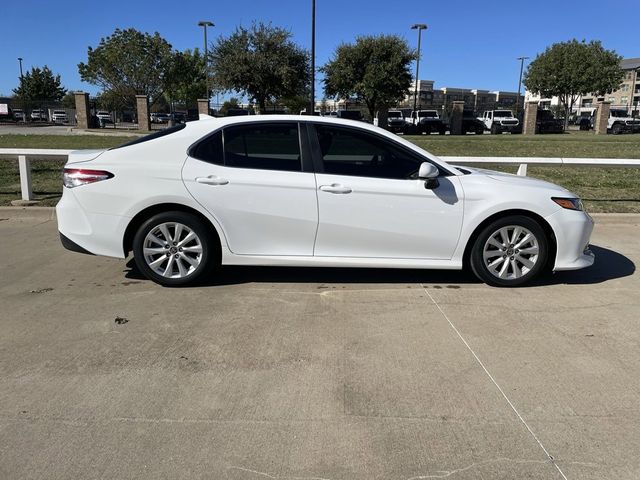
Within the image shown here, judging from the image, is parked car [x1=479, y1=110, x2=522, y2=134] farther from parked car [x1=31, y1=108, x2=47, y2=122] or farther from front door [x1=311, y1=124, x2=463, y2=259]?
parked car [x1=31, y1=108, x2=47, y2=122]

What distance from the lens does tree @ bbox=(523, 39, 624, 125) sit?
50.0 metres

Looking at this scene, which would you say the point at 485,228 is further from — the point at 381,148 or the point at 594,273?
the point at 594,273

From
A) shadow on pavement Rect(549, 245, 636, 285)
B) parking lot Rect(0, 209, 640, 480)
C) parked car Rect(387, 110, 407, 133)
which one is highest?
parked car Rect(387, 110, 407, 133)

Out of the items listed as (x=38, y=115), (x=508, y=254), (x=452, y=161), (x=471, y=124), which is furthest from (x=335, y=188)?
(x=38, y=115)

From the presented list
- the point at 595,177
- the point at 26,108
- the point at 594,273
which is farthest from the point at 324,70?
the point at 594,273

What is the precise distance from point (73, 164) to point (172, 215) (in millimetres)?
1074

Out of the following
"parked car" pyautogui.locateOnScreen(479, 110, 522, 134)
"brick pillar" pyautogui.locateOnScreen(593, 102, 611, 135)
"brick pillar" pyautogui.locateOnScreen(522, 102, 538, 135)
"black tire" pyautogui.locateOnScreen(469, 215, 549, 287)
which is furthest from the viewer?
"parked car" pyautogui.locateOnScreen(479, 110, 522, 134)

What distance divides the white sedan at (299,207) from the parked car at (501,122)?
40749mm

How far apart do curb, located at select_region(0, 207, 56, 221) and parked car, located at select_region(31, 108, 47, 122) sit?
5083cm

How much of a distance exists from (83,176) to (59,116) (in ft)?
176

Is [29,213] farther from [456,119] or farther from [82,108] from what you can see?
[456,119]

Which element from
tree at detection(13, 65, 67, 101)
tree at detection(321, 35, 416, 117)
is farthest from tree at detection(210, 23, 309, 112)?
tree at detection(13, 65, 67, 101)

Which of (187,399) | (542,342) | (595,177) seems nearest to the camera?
(187,399)

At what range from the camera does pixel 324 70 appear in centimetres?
4359
